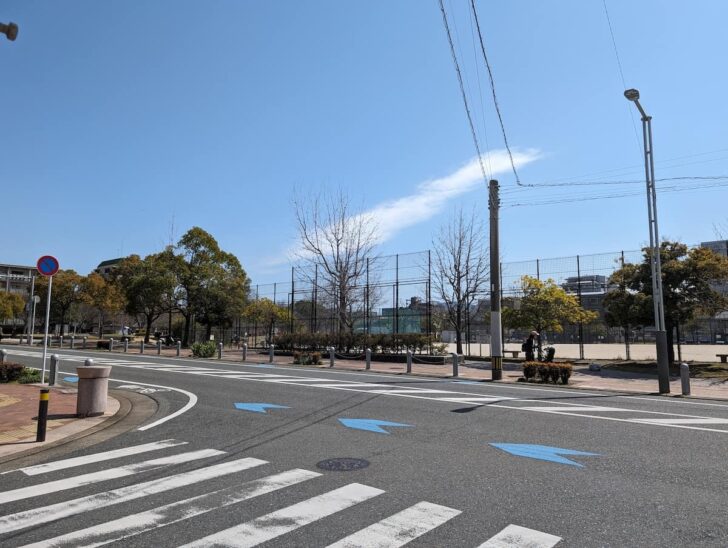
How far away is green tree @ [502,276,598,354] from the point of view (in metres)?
26.1

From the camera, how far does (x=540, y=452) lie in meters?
7.25

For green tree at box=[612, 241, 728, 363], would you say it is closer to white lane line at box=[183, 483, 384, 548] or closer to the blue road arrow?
the blue road arrow

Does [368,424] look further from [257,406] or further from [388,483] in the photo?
[388,483]

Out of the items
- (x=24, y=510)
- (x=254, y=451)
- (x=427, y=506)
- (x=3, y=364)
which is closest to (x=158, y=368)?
(x=3, y=364)

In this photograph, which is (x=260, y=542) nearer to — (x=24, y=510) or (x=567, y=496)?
(x=24, y=510)

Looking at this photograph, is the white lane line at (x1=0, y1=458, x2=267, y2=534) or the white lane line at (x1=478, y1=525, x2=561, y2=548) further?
the white lane line at (x1=0, y1=458, x2=267, y2=534)

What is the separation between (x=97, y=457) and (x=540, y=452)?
6.01 meters

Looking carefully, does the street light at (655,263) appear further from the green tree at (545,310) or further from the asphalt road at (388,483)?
the green tree at (545,310)

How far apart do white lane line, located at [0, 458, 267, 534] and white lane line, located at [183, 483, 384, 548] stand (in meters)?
1.49

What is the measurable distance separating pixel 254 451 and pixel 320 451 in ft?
3.04

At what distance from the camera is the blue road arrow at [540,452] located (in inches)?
271

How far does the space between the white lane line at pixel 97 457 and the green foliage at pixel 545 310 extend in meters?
20.8

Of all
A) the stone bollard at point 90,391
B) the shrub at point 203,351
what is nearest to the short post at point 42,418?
the stone bollard at point 90,391

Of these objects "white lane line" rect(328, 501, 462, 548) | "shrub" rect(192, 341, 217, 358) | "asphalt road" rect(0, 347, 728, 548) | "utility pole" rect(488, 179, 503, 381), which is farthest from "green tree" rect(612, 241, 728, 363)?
"shrub" rect(192, 341, 217, 358)
